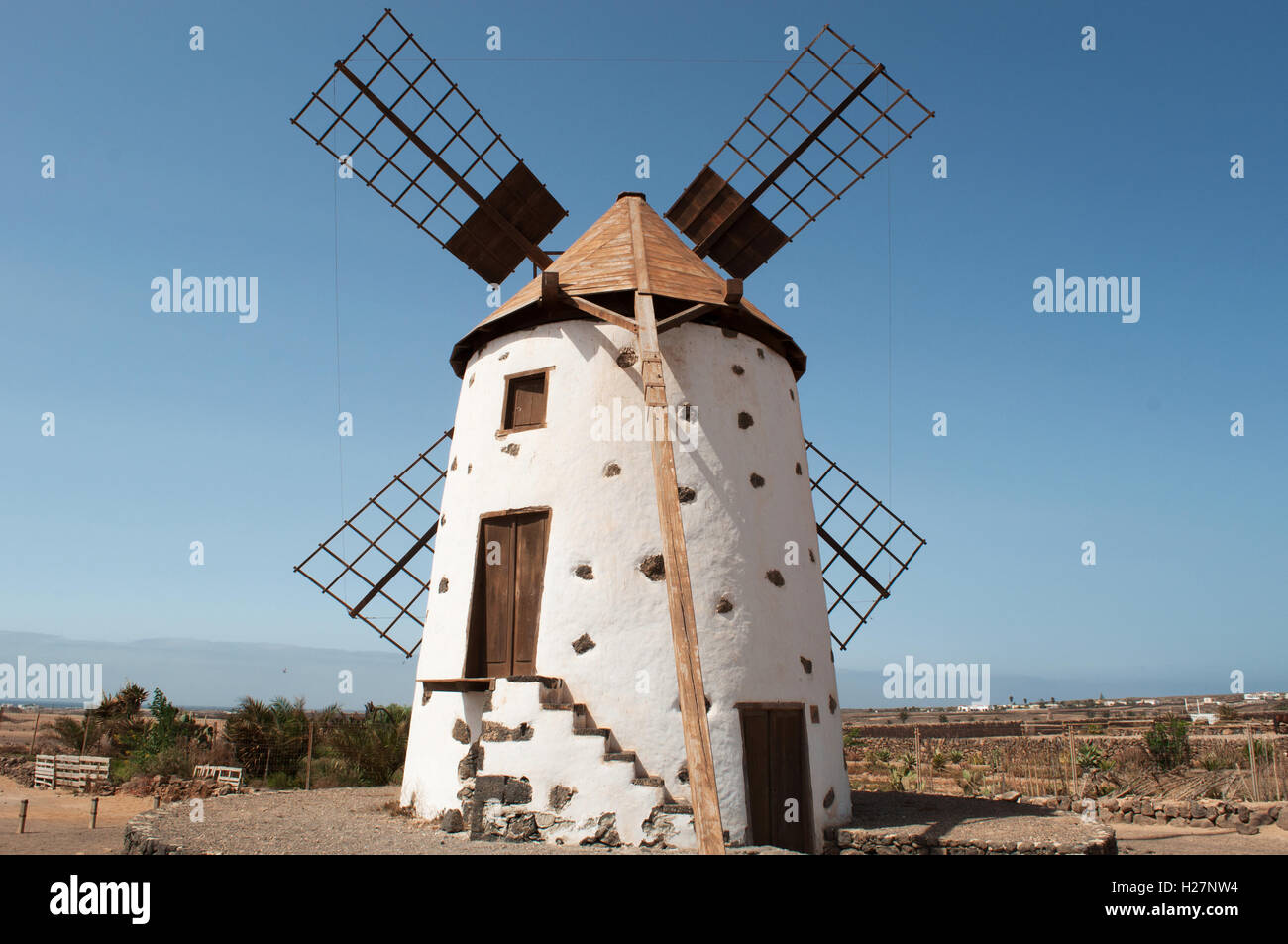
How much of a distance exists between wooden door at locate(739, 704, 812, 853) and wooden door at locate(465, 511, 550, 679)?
247 cm

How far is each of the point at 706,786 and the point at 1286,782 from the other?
16.6 m

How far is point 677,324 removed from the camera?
34.8 ft

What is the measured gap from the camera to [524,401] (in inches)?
429

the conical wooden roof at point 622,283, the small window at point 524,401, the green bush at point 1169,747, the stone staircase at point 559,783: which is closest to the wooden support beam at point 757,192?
the conical wooden roof at point 622,283

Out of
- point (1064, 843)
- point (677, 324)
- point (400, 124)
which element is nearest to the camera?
point (1064, 843)

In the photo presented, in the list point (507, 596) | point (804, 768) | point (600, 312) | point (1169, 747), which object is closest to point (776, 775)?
point (804, 768)

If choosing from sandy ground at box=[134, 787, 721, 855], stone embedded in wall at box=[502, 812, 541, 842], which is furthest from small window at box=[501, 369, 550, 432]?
sandy ground at box=[134, 787, 721, 855]

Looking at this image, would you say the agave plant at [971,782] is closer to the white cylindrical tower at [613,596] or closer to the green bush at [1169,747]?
the green bush at [1169,747]

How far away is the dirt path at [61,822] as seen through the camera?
13.0m

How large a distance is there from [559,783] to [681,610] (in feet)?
7.54

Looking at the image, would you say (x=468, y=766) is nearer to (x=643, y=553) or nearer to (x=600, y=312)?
(x=643, y=553)

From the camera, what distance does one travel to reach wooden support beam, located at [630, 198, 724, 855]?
670 centimetres

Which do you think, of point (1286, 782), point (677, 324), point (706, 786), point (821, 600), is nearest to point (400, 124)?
point (677, 324)
